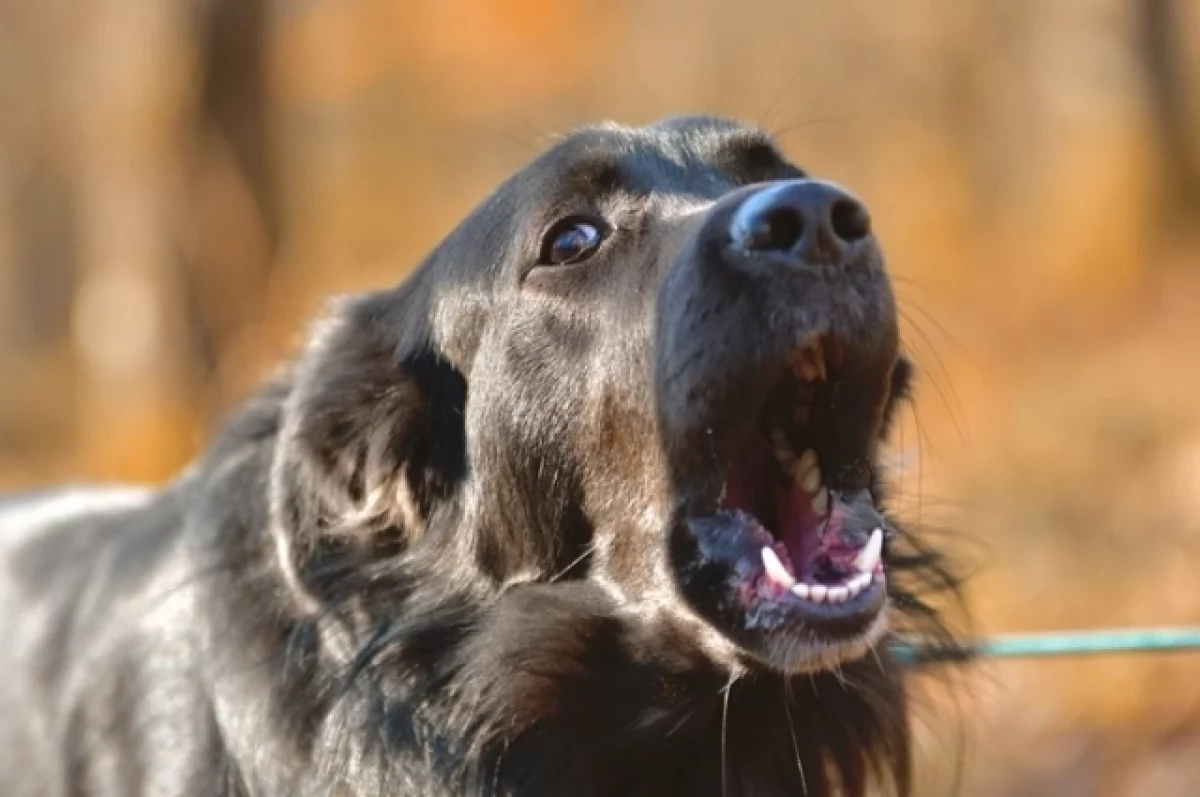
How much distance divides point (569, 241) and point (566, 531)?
655 millimetres

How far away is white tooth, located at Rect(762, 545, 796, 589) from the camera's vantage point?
296 cm

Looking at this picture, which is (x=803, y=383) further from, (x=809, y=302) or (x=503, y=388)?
(x=503, y=388)

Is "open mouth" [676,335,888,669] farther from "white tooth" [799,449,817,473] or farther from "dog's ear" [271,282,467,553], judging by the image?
"dog's ear" [271,282,467,553]

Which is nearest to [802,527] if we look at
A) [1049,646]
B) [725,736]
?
[725,736]

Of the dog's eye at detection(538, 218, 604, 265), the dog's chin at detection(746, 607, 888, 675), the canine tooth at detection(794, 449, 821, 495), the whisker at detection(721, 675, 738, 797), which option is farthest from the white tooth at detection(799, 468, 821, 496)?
the dog's eye at detection(538, 218, 604, 265)

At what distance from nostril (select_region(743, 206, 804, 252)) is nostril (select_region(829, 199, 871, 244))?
2.7 inches

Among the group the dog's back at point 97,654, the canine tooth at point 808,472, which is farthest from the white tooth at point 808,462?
the dog's back at point 97,654

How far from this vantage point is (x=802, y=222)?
113 inches

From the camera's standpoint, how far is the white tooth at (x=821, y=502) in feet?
10.3

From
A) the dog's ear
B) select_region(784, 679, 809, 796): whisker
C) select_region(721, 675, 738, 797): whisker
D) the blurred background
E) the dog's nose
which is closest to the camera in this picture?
the dog's nose

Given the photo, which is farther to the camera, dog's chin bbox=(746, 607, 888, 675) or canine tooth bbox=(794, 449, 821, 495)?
canine tooth bbox=(794, 449, 821, 495)

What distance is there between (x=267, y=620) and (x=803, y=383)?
141cm

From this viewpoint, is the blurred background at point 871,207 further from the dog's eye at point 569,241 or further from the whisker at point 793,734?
the dog's eye at point 569,241

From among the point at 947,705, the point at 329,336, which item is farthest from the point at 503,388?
the point at 947,705
